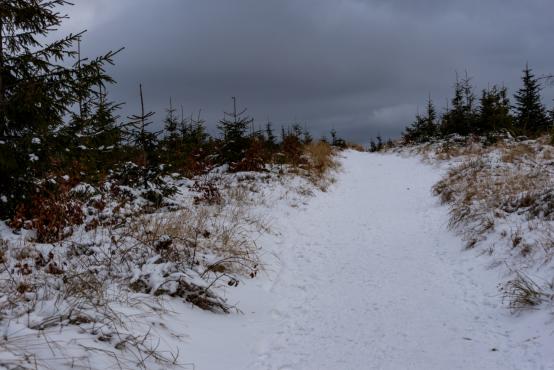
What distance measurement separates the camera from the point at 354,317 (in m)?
3.93

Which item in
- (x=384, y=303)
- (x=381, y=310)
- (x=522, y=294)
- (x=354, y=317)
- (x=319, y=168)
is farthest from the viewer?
(x=319, y=168)

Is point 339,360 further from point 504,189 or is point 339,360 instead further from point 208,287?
point 504,189

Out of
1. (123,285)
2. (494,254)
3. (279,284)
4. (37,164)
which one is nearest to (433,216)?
(494,254)

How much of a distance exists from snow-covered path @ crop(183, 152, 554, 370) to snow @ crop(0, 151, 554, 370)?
0.5 inches

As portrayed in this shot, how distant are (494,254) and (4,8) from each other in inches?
304

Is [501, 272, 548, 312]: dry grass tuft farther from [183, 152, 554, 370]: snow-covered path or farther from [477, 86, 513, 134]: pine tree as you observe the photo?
[477, 86, 513, 134]: pine tree

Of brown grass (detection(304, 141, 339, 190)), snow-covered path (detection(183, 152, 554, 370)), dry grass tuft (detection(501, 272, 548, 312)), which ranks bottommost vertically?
snow-covered path (detection(183, 152, 554, 370))

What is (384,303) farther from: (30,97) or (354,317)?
(30,97)

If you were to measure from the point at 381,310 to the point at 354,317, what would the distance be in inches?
13.2

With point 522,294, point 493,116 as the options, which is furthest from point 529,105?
point 522,294

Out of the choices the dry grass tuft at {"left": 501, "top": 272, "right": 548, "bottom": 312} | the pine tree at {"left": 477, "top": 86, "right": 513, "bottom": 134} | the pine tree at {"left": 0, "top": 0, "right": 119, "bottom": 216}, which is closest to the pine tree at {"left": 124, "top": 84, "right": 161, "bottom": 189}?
the pine tree at {"left": 0, "top": 0, "right": 119, "bottom": 216}

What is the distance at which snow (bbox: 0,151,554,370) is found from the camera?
3.07 m

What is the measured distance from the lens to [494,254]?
5.11 m

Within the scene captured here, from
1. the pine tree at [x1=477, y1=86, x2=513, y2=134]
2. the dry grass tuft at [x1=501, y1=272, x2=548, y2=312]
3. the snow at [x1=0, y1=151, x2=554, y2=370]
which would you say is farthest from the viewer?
the pine tree at [x1=477, y1=86, x2=513, y2=134]
